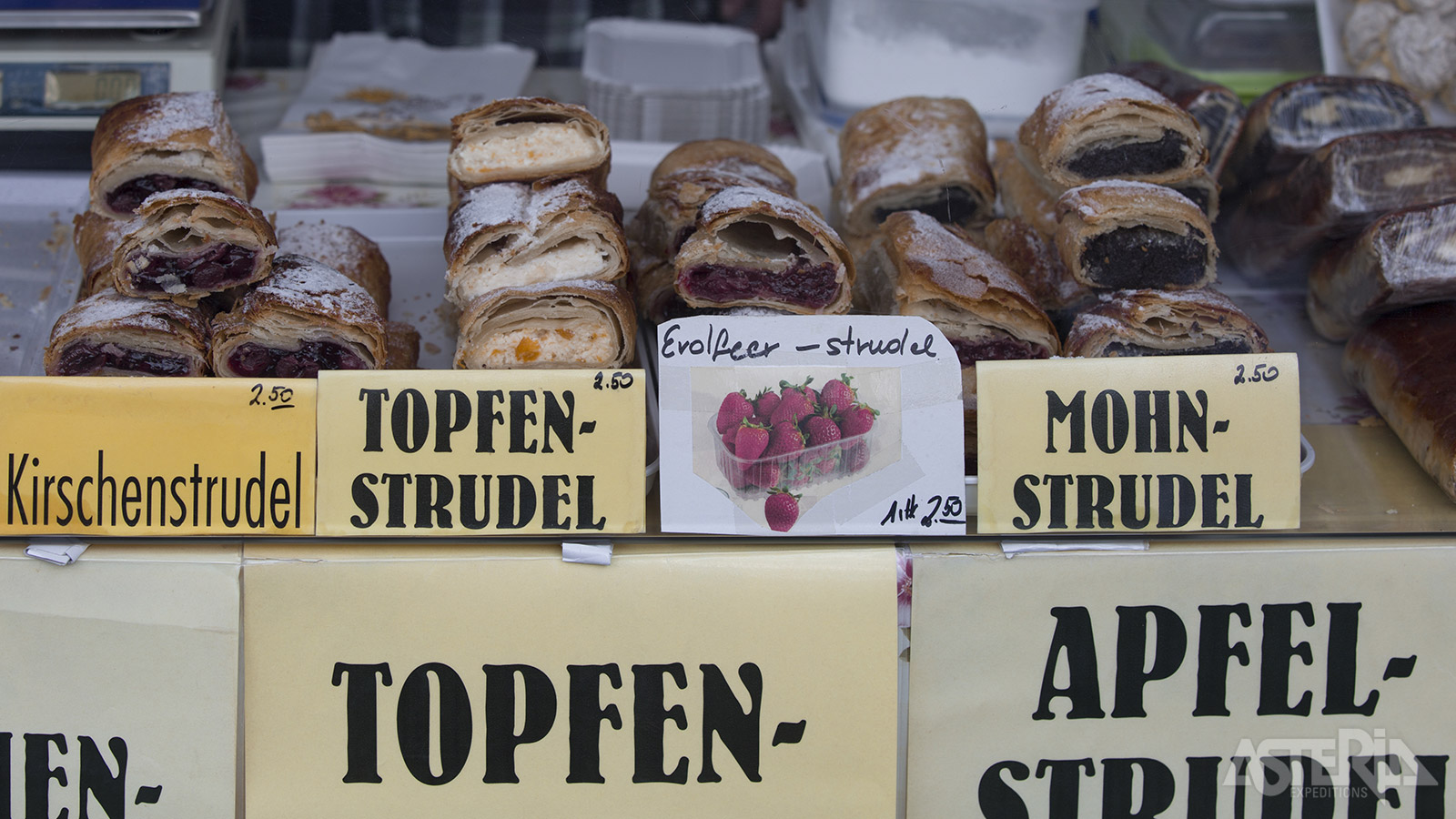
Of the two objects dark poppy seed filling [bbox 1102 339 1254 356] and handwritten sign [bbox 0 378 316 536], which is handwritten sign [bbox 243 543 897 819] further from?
dark poppy seed filling [bbox 1102 339 1254 356]

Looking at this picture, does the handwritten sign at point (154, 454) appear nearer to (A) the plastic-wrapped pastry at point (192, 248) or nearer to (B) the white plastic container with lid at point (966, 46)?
(A) the plastic-wrapped pastry at point (192, 248)

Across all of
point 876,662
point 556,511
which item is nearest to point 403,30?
point 556,511

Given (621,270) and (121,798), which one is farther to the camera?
(621,270)

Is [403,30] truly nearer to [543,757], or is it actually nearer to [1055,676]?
[543,757]

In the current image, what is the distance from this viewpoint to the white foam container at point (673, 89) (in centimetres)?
293

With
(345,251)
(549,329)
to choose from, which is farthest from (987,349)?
(345,251)

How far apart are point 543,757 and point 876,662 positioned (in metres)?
0.55

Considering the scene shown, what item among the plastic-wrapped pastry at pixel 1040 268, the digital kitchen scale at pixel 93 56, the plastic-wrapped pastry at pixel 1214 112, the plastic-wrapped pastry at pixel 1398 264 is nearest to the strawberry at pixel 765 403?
the plastic-wrapped pastry at pixel 1040 268

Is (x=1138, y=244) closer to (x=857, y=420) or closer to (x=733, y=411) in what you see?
(x=857, y=420)

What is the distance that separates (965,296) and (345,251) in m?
1.23

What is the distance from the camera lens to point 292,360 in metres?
1.73

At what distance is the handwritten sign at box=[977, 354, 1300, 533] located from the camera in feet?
5.36

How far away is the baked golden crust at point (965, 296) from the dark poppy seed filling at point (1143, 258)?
0.15m

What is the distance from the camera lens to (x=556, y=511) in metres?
1.60
